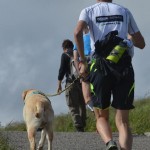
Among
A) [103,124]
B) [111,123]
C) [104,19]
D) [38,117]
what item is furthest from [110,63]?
[111,123]

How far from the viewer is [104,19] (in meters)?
7.57

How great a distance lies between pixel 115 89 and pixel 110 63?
32 cm

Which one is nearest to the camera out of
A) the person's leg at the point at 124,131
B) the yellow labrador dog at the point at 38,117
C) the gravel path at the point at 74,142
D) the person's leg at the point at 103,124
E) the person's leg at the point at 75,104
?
the person's leg at the point at 124,131

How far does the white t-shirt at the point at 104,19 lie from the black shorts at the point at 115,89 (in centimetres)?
45

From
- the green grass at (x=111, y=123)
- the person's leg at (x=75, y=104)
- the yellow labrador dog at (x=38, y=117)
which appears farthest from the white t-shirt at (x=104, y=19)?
the green grass at (x=111, y=123)

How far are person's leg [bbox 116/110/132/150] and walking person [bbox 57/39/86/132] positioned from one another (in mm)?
6692

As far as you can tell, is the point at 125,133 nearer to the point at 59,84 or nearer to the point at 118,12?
the point at 118,12

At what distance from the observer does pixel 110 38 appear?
7539 millimetres

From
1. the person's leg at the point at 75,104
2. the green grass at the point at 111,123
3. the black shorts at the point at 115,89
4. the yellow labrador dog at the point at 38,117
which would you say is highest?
the black shorts at the point at 115,89

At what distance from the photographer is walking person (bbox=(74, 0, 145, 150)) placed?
7500mm

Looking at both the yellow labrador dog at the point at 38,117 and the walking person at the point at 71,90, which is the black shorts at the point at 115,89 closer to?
the yellow labrador dog at the point at 38,117

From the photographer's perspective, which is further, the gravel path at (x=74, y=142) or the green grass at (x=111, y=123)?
the green grass at (x=111, y=123)

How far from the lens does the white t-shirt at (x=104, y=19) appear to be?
757 cm

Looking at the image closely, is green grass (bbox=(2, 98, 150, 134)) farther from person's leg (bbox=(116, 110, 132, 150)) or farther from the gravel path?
person's leg (bbox=(116, 110, 132, 150))
